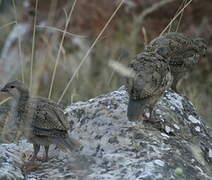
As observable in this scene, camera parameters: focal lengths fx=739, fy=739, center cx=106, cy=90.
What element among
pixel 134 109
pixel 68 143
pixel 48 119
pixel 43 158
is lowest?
pixel 43 158

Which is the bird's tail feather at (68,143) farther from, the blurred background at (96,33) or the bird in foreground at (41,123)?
the blurred background at (96,33)

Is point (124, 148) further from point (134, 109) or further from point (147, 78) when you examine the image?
point (147, 78)

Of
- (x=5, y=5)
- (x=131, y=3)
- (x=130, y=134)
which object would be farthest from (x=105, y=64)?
(x=130, y=134)

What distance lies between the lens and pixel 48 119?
6.47 metres

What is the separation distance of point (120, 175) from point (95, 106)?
135 centimetres

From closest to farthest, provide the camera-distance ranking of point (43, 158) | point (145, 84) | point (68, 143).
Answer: point (68, 143)
point (43, 158)
point (145, 84)

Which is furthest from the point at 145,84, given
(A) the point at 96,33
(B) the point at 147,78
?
(A) the point at 96,33

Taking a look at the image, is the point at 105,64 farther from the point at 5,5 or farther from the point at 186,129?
the point at 186,129

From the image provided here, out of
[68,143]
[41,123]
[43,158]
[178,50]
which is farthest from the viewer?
[178,50]

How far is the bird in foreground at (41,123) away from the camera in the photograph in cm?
631

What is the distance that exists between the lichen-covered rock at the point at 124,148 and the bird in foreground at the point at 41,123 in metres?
0.14

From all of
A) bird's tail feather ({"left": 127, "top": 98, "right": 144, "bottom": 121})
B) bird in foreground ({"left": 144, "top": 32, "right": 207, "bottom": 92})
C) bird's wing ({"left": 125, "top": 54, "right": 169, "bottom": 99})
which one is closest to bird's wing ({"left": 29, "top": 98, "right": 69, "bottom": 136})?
bird's tail feather ({"left": 127, "top": 98, "right": 144, "bottom": 121})

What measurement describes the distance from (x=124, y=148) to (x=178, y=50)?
2.56 meters

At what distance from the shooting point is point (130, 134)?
648cm
